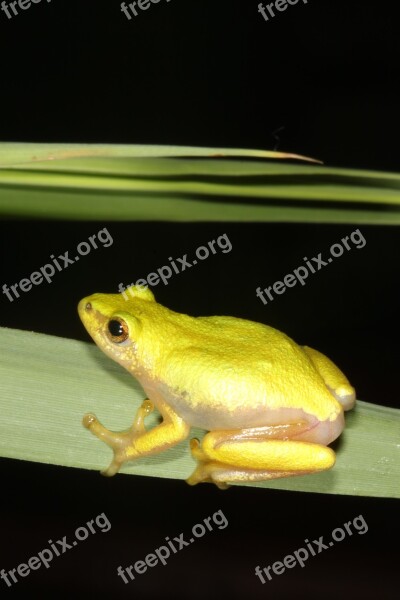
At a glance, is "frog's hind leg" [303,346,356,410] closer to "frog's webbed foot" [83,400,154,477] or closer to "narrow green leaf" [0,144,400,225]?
"narrow green leaf" [0,144,400,225]

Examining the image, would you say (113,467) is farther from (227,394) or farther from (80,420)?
(227,394)

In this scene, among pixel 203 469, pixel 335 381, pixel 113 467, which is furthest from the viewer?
pixel 335 381

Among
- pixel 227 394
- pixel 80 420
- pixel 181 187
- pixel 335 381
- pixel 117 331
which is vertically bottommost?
pixel 335 381

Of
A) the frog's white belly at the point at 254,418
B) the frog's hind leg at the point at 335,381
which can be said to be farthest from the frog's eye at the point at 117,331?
the frog's hind leg at the point at 335,381

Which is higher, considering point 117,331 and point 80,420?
point 117,331

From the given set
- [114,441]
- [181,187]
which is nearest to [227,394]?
[114,441]

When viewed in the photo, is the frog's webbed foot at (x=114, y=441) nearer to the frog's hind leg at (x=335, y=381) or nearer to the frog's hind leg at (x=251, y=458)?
the frog's hind leg at (x=251, y=458)

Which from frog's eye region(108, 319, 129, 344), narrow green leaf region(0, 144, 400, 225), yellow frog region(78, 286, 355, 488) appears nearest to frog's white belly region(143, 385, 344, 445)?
yellow frog region(78, 286, 355, 488)
